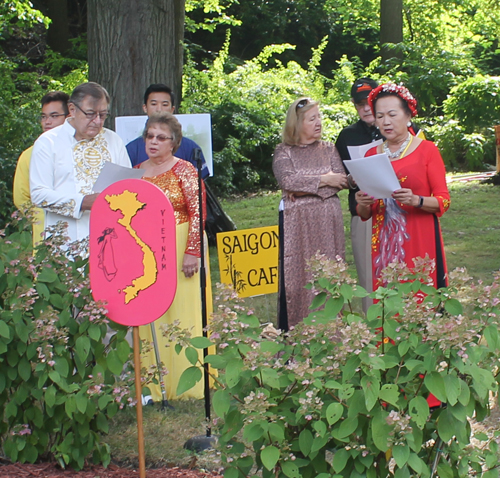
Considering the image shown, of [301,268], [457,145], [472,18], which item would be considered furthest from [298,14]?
[301,268]

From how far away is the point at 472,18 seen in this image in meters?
24.4

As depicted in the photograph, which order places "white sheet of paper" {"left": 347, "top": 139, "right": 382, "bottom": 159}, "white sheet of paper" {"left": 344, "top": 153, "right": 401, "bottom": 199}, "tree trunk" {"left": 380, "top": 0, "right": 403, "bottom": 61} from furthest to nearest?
1. "tree trunk" {"left": 380, "top": 0, "right": 403, "bottom": 61}
2. "white sheet of paper" {"left": 347, "top": 139, "right": 382, "bottom": 159}
3. "white sheet of paper" {"left": 344, "top": 153, "right": 401, "bottom": 199}

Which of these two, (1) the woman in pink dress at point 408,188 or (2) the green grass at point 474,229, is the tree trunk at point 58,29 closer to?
(2) the green grass at point 474,229

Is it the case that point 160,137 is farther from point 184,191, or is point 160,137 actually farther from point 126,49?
point 126,49

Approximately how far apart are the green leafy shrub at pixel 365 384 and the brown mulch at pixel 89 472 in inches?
41.1

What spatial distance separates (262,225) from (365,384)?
8573mm

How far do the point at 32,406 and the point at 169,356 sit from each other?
169cm

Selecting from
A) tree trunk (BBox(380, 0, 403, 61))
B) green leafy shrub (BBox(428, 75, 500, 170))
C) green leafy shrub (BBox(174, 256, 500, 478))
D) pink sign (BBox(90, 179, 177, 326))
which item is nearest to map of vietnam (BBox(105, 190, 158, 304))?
pink sign (BBox(90, 179, 177, 326))

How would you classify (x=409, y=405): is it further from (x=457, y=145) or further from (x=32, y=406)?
(x=457, y=145)

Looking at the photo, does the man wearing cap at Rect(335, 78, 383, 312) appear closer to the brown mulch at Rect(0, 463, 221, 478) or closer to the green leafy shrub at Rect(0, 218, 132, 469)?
the brown mulch at Rect(0, 463, 221, 478)

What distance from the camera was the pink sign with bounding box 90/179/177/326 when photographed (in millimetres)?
3117

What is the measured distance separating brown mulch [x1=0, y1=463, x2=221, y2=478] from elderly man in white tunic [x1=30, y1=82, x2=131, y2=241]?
5.02ft

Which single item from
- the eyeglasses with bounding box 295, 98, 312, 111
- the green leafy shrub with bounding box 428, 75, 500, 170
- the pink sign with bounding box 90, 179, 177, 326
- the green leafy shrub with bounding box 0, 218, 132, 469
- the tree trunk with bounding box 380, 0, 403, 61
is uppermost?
the tree trunk with bounding box 380, 0, 403, 61

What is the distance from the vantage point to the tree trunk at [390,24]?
1966cm
